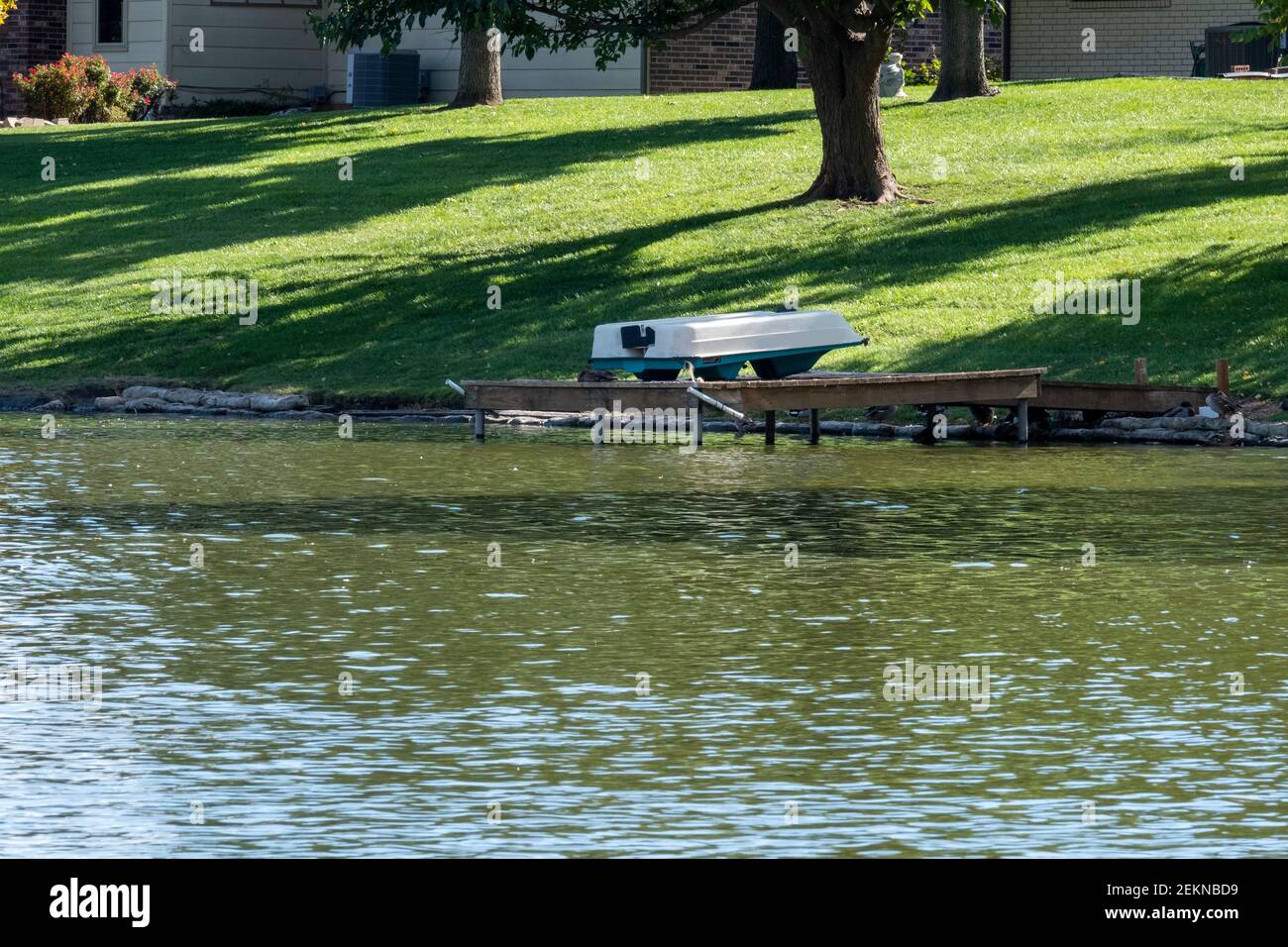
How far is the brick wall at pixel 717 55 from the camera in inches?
1945

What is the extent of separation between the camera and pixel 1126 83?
45250 millimetres

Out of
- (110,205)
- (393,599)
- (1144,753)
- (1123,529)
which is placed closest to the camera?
(1144,753)

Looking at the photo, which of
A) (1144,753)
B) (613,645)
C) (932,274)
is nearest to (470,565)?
(613,645)

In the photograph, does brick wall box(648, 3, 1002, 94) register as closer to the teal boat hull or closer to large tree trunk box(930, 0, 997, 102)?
large tree trunk box(930, 0, 997, 102)

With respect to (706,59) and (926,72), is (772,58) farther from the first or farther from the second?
(926,72)

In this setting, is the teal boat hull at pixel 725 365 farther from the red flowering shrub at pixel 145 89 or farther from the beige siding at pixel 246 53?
the red flowering shrub at pixel 145 89

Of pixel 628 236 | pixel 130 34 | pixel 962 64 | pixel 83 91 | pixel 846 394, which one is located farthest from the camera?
pixel 130 34

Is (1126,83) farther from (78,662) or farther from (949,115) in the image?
(78,662)

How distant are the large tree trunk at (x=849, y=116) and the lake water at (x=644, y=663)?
47.5ft

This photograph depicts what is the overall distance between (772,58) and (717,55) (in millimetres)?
1925

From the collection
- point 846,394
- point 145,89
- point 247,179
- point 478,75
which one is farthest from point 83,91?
point 846,394

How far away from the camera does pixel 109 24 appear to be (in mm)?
53469

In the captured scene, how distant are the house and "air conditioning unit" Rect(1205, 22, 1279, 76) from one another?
689mm
